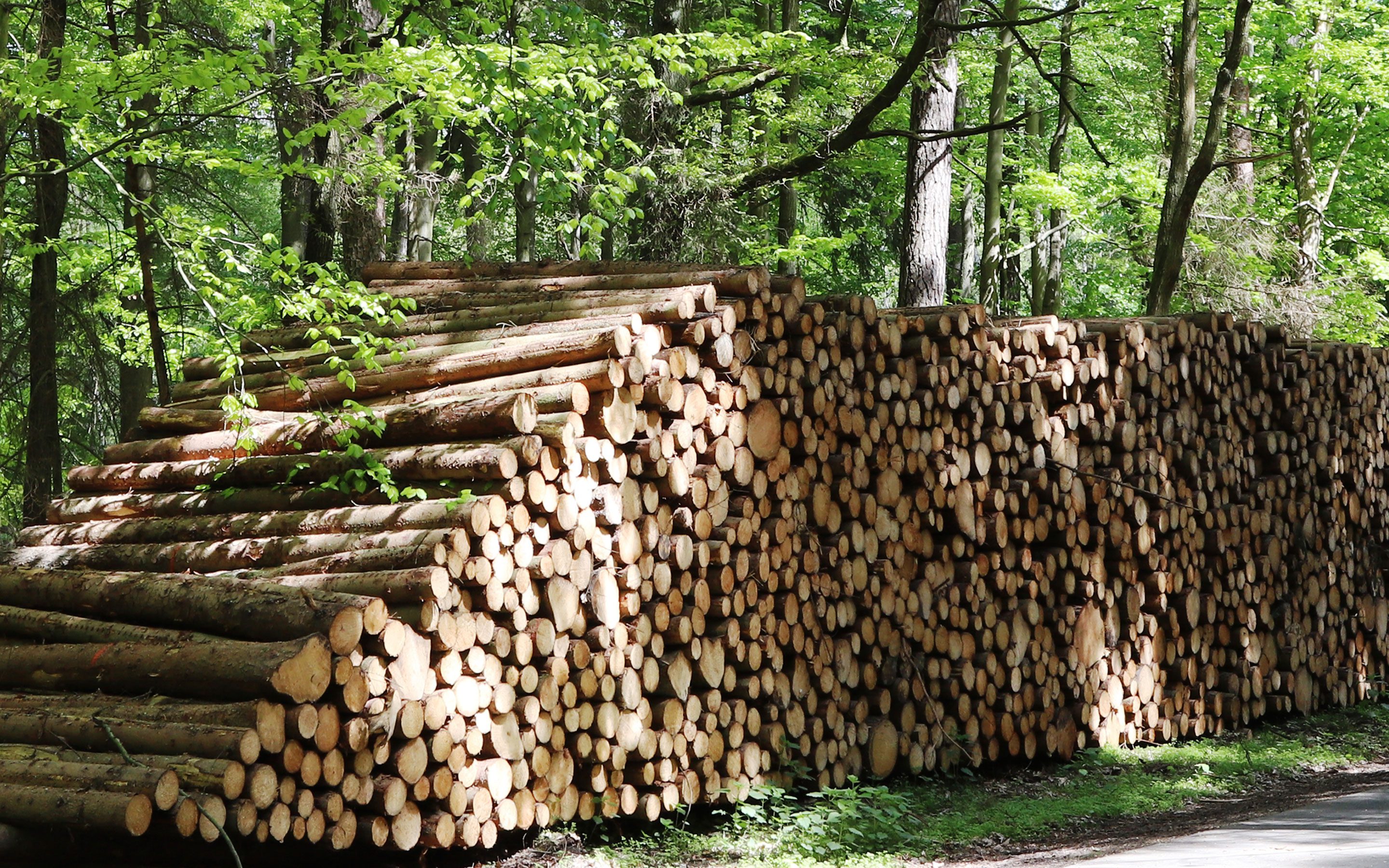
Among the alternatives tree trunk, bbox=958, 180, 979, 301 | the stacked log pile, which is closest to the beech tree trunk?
the stacked log pile

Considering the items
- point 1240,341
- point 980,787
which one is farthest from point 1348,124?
point 980,787

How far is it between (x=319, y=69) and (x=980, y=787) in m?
5.86

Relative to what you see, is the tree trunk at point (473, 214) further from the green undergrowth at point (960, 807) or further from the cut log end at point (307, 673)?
the cut log end at point (307, 673)

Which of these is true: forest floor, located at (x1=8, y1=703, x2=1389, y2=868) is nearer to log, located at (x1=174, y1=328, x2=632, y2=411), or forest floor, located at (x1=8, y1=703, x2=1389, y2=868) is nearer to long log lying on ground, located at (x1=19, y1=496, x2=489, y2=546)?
long log lying on ground, located at (x1=19, y1=496, x2=489, y2=546)

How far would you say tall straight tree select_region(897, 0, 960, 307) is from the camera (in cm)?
1119

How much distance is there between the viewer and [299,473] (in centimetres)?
607

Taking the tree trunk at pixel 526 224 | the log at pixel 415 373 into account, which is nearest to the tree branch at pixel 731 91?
the tree trunk at pixel 526 224

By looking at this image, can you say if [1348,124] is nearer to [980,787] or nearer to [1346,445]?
[1346,445]

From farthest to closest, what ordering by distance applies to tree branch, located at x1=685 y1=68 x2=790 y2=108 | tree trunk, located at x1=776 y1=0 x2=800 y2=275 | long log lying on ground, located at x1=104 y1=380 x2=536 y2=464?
tree trunk, located at x1=776 y1=0 x2=800 y2=275 → tree branch, located at x1=685 y1=68 x2=790 y2=108 → long log lying on ground, located at x1=104 y1=380 x2=536 y2=464

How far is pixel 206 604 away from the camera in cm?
486

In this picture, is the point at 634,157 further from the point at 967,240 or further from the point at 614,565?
the point at 967,240

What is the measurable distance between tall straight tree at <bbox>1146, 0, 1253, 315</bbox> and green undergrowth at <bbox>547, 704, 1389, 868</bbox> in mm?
5002

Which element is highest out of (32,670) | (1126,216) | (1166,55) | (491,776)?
(1166,55)

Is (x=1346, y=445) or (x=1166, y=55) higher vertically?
(x=1166, y=55)
